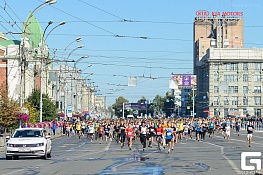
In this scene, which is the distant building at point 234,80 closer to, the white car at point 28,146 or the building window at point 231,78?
the building window at point 231,78

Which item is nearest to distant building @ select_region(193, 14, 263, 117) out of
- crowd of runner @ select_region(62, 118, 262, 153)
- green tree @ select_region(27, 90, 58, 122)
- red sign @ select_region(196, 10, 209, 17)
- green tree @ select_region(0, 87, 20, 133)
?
red sign @ select_region(196, 10, 209, 17)

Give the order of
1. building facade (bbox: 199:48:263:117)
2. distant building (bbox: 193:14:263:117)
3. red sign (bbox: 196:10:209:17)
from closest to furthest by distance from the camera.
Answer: distant building (bbox: 193:14:263:117), building facade (bbox: 199:48:263:117), red sign (bbox: 196:10:209:17)

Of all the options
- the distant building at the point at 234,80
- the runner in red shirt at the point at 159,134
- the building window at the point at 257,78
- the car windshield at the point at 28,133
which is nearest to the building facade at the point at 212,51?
the distant building at the point at 234,80

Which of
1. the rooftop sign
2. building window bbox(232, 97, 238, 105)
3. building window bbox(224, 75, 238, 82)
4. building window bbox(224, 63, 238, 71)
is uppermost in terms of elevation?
the rooftop sign

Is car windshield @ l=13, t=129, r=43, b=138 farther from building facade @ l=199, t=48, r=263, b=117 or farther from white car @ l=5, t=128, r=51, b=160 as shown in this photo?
building facade @ l=199, t=48, r=263, b=117

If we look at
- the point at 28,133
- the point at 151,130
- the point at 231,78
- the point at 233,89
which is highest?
the point at 231,78

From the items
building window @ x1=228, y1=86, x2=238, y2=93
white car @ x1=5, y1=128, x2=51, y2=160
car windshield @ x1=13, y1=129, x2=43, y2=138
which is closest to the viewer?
white car @ x1=5, y1=128, x2=51, y2=160

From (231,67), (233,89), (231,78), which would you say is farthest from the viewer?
(233,89)

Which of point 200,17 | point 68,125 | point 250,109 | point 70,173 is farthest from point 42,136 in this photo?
point 200,17

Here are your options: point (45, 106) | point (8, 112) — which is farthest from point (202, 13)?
point (8, 112)

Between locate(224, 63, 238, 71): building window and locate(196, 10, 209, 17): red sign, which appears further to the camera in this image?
locate(196, 10, 209, 17): red sign

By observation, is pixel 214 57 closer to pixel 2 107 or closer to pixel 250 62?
pixel 250 62

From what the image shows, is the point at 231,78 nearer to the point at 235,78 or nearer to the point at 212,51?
the point at 235,78

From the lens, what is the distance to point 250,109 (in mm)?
131875
